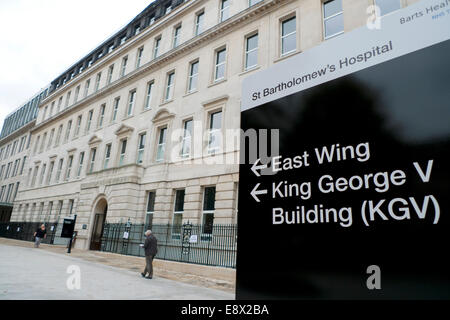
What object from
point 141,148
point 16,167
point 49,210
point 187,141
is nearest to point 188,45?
point 187,141

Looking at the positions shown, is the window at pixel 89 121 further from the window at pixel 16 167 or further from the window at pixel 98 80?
the window at pixel 16 167

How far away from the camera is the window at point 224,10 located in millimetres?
18609

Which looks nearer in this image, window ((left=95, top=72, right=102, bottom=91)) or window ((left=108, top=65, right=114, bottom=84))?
window ((left=108, top=65, right=114, bottom=84))

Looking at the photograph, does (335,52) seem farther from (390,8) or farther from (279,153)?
(390,8)

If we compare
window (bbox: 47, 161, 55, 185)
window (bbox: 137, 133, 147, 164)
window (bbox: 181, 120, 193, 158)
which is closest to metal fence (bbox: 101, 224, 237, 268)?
window (bbox: 181, 120, 193, 158)

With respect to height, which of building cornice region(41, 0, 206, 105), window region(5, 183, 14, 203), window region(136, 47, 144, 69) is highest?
building cornice region(41, 0, 206, 105)

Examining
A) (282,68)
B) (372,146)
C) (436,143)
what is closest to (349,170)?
(372,146)

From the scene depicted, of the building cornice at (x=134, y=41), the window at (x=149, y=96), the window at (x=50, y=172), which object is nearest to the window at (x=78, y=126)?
the building cornice at (x=134, y=41)

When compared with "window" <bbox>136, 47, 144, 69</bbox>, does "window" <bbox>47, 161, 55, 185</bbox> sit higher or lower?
lower

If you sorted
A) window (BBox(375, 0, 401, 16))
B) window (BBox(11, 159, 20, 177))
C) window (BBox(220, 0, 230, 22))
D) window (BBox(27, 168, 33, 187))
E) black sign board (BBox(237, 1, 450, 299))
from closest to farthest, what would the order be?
black sign board (BBox(237, 1, 450, 299)), window (BBox(375, 0, 401, 16)), window (BBox(220, 0, 230, 22)), window (BBox(27, 168, 33, 187)), window (BBox(11, 159, 20, 177))

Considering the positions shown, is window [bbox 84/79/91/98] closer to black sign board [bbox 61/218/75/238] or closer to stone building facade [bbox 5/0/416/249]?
stone building facade [bbox 5/0/416/249]

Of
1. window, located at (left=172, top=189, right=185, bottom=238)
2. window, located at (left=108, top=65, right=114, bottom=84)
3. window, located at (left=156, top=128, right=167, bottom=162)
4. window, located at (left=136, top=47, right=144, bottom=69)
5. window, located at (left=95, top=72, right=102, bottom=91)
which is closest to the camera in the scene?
window, located at (left=172, top=189, right=185, bottom=238)

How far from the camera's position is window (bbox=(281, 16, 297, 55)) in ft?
49.0

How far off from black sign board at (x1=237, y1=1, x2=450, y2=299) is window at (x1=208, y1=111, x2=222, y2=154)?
45.6ft
